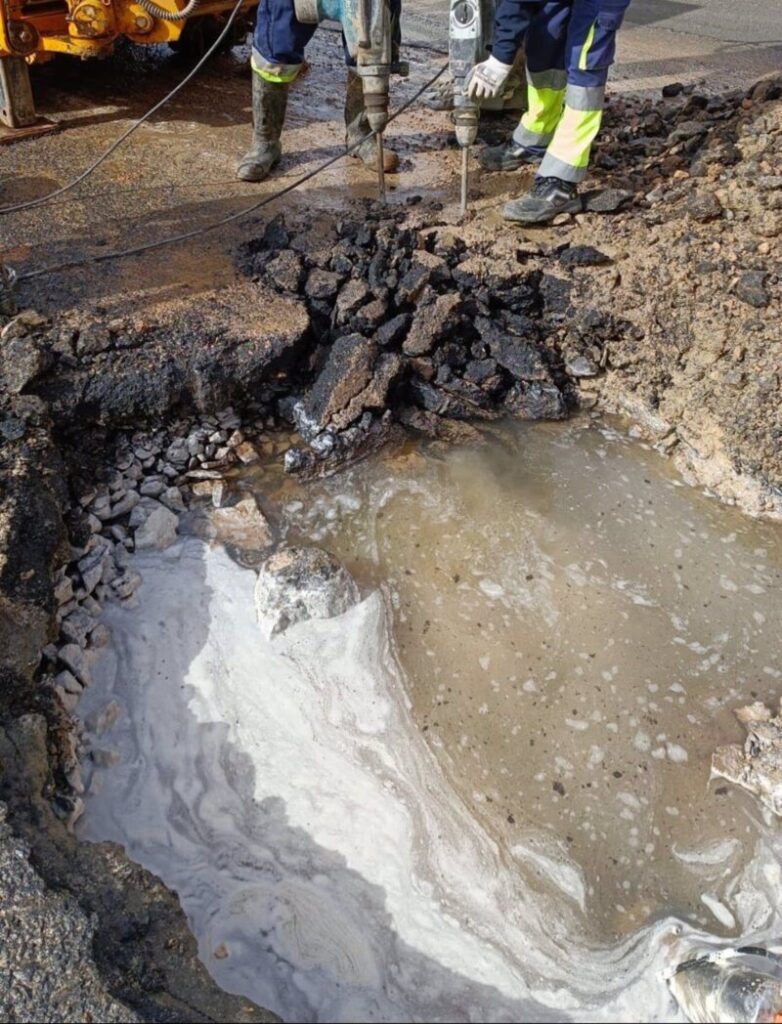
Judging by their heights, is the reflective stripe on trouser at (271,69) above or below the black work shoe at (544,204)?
above

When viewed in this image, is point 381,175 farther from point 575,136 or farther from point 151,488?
point 151,488

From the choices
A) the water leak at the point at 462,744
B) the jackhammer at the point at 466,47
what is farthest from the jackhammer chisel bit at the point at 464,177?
the water leak at the point at 462,744

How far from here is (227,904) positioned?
242cm

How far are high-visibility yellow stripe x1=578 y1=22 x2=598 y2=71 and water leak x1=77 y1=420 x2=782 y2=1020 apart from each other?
2079 mm

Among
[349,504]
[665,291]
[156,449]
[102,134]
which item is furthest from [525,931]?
[102,134]

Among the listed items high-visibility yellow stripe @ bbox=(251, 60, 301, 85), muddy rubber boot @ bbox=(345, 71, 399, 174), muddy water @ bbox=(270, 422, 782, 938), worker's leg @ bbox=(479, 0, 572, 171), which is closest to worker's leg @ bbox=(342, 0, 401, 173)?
muddy rubber boot @ bbox=(345, 71, 399, 174)

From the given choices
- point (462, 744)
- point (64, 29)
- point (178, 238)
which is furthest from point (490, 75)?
point (462, 744)

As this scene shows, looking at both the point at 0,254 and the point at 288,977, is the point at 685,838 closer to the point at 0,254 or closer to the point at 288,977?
the point at 288,977

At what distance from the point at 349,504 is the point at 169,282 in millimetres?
1437

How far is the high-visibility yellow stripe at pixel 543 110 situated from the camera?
471 cm

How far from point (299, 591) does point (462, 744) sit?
0.84 metres

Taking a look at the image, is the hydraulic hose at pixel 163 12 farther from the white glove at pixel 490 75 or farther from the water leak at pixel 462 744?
the water leak at pixel 462 744

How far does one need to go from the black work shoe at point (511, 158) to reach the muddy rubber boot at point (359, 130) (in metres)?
0.58

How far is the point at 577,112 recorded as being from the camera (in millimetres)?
4230
